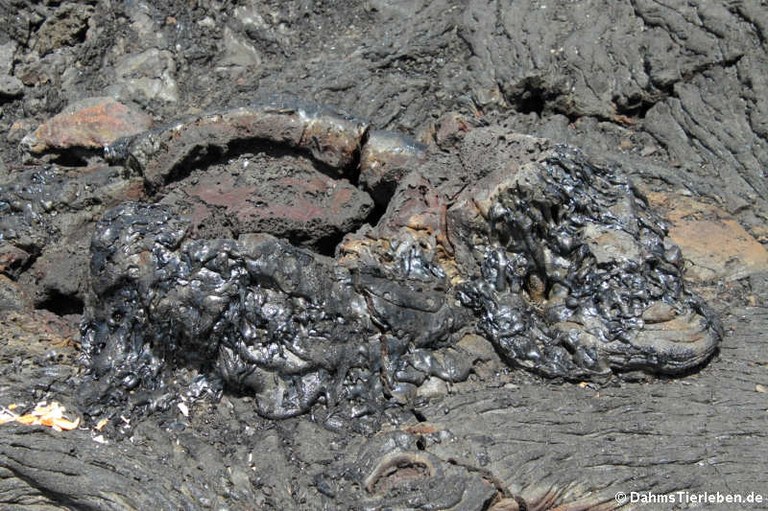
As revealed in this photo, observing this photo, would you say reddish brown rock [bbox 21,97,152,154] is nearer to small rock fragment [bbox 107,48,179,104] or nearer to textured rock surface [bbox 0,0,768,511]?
textured rock surface [bbox 0,0,768,511]

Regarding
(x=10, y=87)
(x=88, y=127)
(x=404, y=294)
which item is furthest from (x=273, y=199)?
(x=10, y=87)

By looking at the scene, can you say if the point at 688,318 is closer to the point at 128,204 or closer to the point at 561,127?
the point at 561,127

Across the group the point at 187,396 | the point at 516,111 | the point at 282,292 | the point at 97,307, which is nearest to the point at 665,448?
the point at 282,292

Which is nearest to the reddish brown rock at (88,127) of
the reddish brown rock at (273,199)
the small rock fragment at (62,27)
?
the reddish brown rock at (273,199)

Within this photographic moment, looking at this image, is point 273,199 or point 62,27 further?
point 62,27

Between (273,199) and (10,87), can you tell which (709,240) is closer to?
(273,199)

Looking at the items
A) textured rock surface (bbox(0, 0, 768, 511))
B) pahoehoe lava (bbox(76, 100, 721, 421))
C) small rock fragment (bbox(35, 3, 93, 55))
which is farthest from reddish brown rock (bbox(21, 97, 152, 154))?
small rock fragment (bbox(35, 3, 93, 55))
